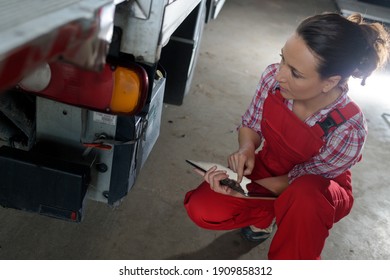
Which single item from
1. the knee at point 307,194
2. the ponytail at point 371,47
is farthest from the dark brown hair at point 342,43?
the knee at point 307,194

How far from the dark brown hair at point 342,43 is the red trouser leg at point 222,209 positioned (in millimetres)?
595

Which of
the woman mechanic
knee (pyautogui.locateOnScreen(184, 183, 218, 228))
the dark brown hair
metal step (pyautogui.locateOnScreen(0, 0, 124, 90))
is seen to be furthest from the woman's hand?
metal step (pyautogui.locateOnScreen(0, 0, 124, 90))

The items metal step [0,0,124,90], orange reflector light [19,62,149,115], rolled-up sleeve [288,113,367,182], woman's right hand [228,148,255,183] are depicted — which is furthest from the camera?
woman's right hand [228,148,255,183]

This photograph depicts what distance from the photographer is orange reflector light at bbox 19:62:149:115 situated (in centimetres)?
98

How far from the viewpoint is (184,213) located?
6.07 feet

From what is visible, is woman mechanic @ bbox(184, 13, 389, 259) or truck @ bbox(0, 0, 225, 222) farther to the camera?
woman mechanic @ bbox(184, 13, 389, 259)

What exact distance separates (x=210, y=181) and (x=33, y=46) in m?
1.02

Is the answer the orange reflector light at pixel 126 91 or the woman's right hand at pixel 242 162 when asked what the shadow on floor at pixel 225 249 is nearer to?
the woman's right hand at pixel 242 162

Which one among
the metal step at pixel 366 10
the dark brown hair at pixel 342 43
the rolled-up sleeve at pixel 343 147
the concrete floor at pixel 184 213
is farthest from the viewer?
the metal step at pixel 366 10

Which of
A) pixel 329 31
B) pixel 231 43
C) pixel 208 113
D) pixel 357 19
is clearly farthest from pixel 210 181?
pixel 231 43

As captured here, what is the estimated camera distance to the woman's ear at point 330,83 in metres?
1.30

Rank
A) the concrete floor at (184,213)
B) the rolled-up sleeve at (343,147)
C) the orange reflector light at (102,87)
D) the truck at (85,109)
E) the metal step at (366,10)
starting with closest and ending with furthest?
1. the truck at (85,109)
2. the orange reflector light at (102,87)
3. the rolled-up sleeve at (343,147)
4. the concrete floor at (184,213)
5. the metal step at (366,10)

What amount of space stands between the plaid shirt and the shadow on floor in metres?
0.45

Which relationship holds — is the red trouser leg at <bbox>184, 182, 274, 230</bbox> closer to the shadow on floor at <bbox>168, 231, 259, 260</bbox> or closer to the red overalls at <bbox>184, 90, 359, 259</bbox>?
the red overalls at <bbox>184, 90, 359, 259</bbox>
